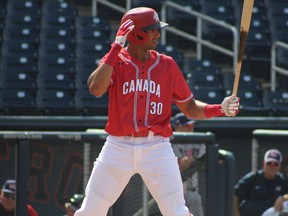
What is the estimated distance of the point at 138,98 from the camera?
5137mm

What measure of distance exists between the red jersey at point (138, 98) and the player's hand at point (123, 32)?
26 centimetres

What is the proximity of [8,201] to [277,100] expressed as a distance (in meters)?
5.75

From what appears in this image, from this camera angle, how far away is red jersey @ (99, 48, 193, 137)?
511 centimetres

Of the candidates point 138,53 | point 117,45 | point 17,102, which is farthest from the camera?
point 17,102

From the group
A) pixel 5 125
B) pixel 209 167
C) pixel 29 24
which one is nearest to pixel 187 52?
pixel 29 24

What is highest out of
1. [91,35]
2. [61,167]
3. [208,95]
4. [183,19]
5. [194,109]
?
[183,19]

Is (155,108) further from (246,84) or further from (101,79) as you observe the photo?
(246,84)

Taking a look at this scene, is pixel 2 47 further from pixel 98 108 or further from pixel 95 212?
pixel 95 212

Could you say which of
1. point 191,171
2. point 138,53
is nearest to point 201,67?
point 191,171

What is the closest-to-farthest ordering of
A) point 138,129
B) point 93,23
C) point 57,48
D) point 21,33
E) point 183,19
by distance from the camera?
1. point 138,129
2. point 57,48
3. point 21,33
4. point 93,23
5. point 183,19

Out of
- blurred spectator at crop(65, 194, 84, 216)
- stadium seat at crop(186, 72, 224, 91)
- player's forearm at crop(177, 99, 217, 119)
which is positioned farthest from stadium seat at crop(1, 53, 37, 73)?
player's forearm at crop(177, 99, 217, 119)

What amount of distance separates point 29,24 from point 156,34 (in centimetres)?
763

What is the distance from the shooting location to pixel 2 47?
40.0ft

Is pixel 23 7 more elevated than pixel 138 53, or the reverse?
pixel 138 53
